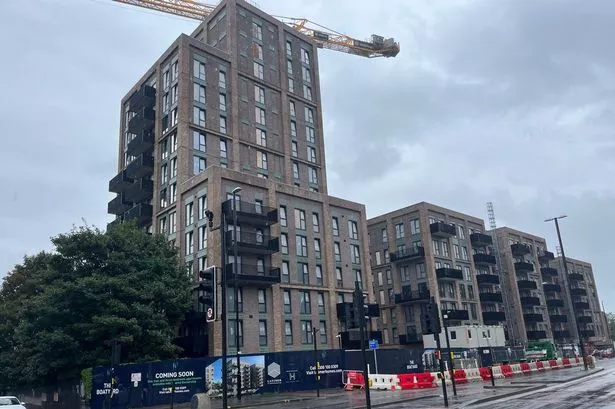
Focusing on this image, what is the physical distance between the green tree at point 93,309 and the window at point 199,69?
20.5 m

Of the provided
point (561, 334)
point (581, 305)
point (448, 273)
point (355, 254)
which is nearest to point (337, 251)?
point (355, 254)

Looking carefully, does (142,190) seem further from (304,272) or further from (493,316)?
(493,316)

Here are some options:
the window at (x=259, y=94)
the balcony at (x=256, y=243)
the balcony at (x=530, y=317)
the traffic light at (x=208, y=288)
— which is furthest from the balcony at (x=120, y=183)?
the balcony at (x=530, y=317)

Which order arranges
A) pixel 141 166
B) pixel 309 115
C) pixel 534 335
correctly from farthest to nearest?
pixel 534 335, pixel 309 115, pixel 141 166

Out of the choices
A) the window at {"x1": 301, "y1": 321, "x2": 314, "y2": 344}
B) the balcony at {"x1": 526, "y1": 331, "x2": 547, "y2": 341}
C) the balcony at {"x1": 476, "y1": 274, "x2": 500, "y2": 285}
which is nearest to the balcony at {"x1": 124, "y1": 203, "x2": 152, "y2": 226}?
the window at {"x1": 301, "y1": 321, "x2": 314, "y2": 344}

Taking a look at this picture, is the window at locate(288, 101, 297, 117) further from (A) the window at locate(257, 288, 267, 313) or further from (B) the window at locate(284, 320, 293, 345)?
(B) the window at locate(284, 320, 293, 345)

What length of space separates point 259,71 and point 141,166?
1726 cm

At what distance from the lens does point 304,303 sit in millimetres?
49750

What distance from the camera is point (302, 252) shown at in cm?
5159

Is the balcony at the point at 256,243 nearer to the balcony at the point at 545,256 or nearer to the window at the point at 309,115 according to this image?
the window at the point at 309,115

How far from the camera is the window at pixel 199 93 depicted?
177ft

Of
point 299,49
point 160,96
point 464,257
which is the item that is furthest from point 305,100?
point 464,257

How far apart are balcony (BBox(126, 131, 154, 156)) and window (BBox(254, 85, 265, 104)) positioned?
1211 cm

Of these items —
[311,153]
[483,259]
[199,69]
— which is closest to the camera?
[199,69]
